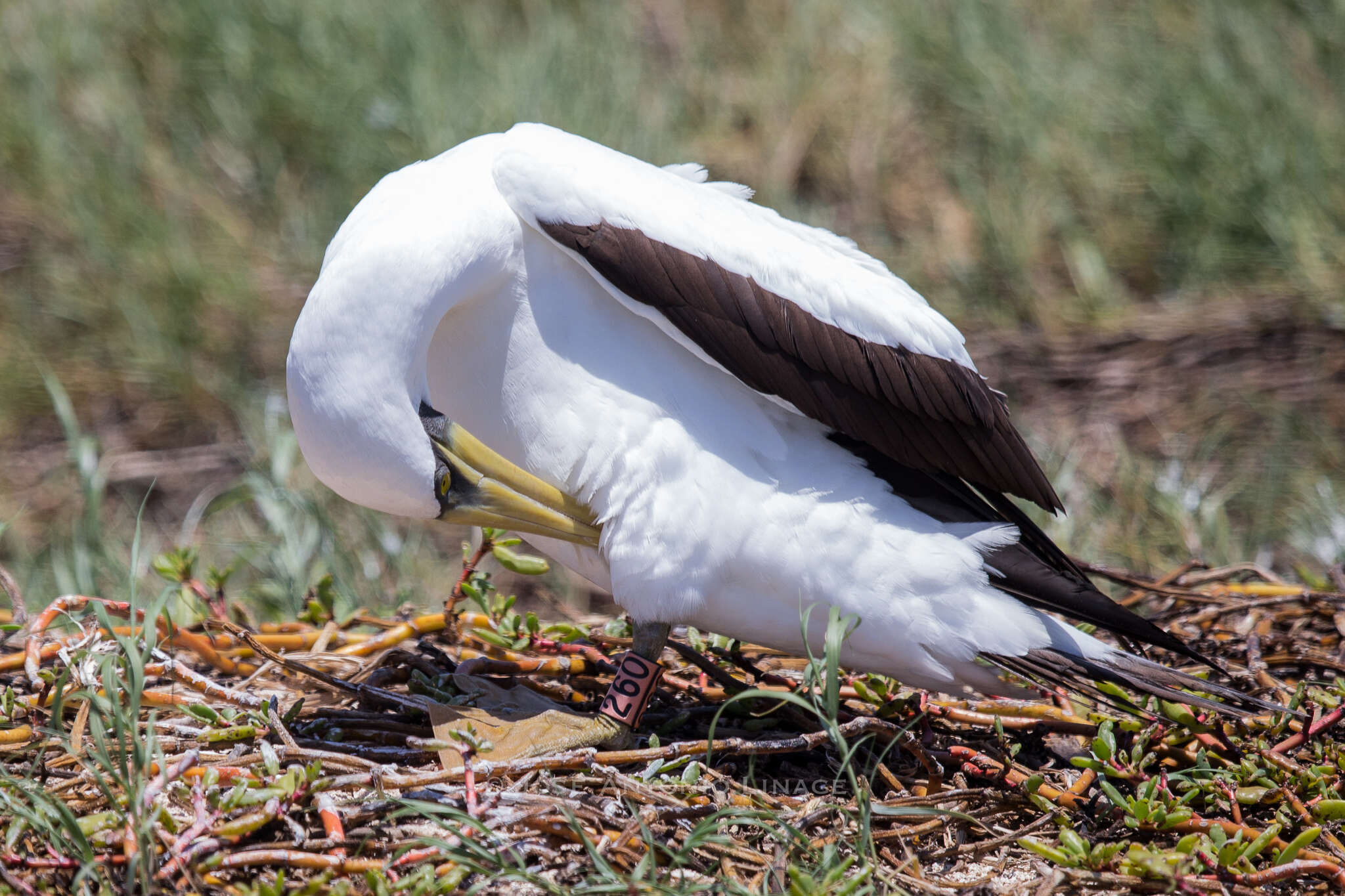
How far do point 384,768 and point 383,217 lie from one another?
120 cm

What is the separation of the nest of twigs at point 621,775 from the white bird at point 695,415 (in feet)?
0.72

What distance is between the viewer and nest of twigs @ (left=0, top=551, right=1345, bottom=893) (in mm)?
2229

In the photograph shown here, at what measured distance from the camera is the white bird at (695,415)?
2.73 meters

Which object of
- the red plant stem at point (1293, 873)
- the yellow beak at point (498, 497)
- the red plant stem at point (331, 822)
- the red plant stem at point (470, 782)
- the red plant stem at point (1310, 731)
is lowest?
the red plant stem at point (331, 822)

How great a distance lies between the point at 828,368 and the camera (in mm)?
2859

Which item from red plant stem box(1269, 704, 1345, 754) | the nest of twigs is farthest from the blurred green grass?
red plant stem box(1269, 704, 1345, 754)

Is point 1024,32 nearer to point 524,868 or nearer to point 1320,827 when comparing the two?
point 1320,827

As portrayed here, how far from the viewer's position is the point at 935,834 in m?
2.68

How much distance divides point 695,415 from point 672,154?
4447 millimetres

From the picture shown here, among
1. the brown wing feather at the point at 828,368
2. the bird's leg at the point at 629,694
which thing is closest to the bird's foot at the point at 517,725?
the bird's leg at the point at 629,694

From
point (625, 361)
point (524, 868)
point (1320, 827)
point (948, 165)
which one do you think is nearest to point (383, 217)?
point (625, 361)

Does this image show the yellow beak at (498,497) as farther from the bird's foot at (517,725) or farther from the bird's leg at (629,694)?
the bird's foot at (517,725)

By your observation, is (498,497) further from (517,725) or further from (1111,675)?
(1111,675)

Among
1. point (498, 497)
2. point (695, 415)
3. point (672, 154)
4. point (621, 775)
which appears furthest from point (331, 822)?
point (672, 154)
